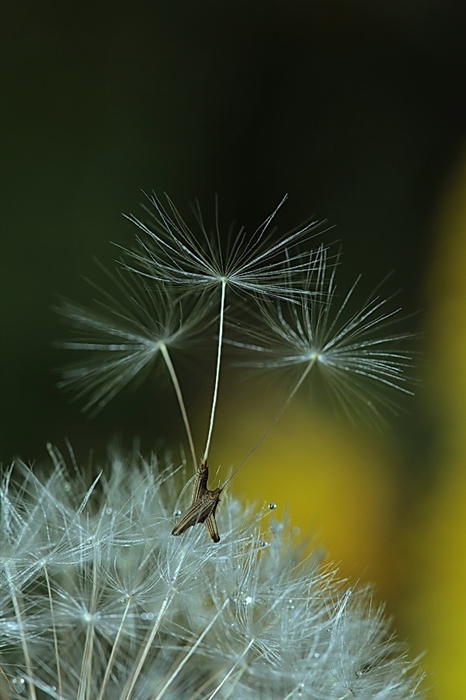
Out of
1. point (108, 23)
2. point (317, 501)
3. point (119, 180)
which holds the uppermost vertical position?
point (108, 23)

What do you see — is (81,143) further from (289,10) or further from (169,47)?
(289,10)

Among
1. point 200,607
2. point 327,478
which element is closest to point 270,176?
point 327,478

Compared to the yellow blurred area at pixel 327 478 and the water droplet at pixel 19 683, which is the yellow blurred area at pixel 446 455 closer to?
the yellow blurred area at pixel 327 478

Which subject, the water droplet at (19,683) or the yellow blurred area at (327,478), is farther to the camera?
the yellow blurred area at (327,478)

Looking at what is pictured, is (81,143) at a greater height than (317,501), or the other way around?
(81,143)

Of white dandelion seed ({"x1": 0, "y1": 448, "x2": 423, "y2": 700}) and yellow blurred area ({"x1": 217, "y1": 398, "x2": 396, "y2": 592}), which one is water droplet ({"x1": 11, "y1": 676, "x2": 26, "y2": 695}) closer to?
white dandelion seed ({"x1": 0, "y1": 448, "x2": 423, "y2": 700})

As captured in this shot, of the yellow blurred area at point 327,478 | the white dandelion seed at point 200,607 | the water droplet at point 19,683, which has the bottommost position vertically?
the water droplet at point 19,683

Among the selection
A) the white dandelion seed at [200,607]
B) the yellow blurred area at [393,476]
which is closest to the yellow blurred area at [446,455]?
the yellow blurred area at [393,476]

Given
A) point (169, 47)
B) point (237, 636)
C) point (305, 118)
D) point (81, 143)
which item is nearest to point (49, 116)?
point (81, 143)

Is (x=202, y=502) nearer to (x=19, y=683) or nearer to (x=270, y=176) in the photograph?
(x=19, y=683)
